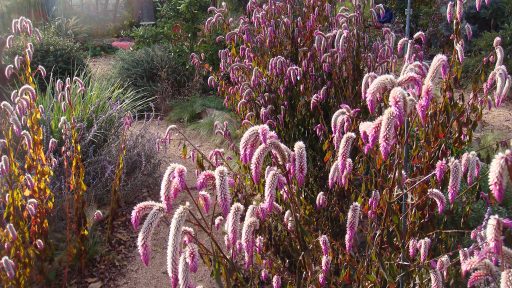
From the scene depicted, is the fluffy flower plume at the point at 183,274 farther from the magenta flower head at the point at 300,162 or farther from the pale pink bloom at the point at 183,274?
the magenta flower head at the point at 300,162

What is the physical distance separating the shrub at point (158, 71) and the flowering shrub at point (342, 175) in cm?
263

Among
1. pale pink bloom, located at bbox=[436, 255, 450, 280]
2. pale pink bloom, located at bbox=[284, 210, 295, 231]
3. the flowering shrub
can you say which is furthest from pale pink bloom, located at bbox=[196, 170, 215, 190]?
pale pink bloom, located at bbox=[436, 255, 450, 280]

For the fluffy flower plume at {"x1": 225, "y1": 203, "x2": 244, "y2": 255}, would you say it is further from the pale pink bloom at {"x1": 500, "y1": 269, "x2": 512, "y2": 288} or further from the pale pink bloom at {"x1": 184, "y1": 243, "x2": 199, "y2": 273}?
the pale pink bloom at {"x1": 500, "y1": 269, "x2": 512, "y2": 288}

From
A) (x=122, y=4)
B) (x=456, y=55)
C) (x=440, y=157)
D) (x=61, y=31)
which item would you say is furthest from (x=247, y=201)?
(x=122, y=4)

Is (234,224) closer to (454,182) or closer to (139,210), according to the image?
(139,210)

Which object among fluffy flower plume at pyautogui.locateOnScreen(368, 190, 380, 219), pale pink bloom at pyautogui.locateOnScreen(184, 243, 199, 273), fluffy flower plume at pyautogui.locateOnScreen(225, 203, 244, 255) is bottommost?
fluffy flower plume at pyautogui.locateOnScreen(368, 190, 380, 219)

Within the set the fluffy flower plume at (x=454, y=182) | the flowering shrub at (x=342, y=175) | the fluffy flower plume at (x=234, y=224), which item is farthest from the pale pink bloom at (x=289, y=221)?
the fluffy flower plume at (x=454, y=182)

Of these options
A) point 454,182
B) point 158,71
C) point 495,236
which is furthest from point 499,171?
point 158,71

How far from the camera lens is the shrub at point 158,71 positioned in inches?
293

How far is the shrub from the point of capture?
293 inches

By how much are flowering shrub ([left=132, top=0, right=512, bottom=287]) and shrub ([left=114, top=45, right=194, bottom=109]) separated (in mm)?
2628

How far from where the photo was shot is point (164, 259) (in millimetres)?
3742

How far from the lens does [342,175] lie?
2.06m

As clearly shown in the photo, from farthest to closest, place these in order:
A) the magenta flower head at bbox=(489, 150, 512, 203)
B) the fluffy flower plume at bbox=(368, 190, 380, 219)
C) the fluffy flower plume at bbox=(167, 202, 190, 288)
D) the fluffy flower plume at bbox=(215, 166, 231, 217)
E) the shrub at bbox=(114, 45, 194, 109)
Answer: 1. the shrub at bbox=(114, 45, 194, 109)
2. the fluffy flower plume at bbox=(368, 190, 380, 219)
3. the fluffy flower plume at bbox=(215, 166, 231, 217)
4. the fluffy flower plume at bbox=(167, 202, 190, 288)
5. the magenta flower head at bbox=(489, 150, 512, 203)
